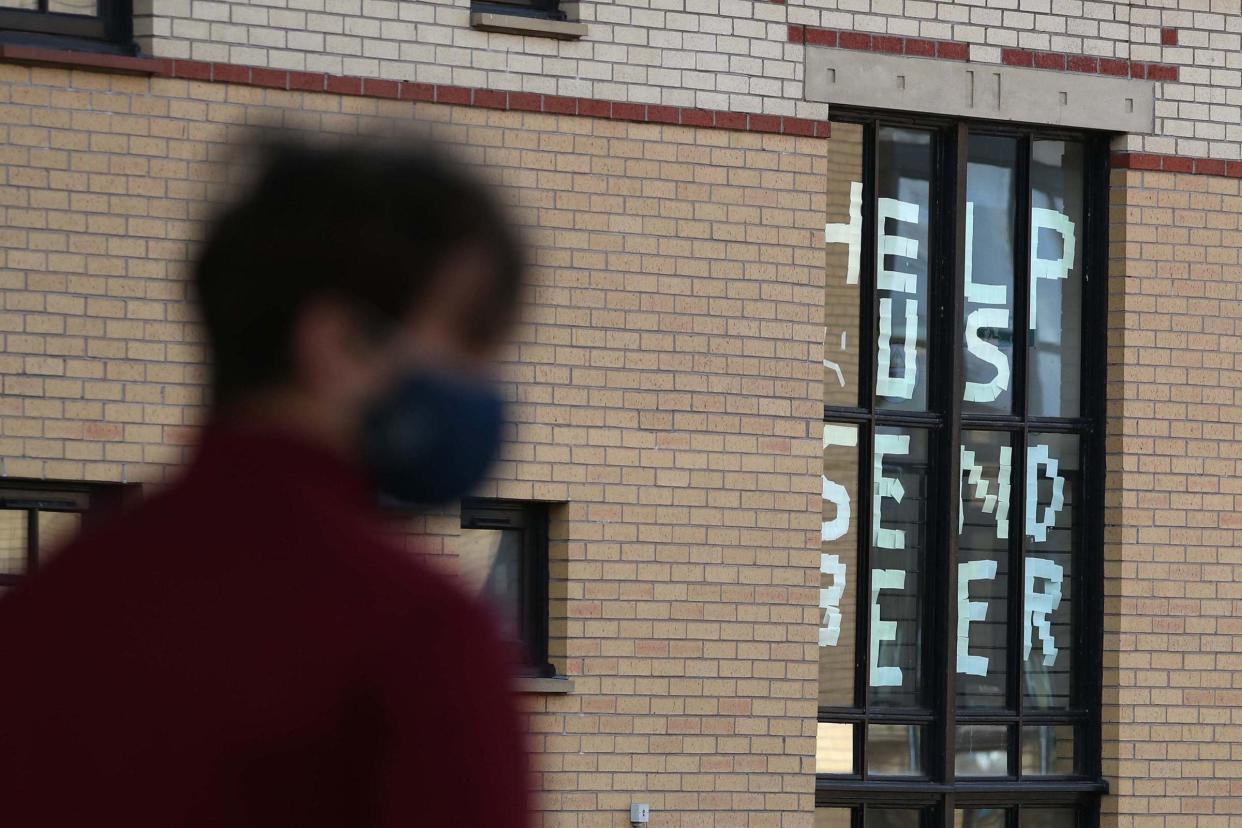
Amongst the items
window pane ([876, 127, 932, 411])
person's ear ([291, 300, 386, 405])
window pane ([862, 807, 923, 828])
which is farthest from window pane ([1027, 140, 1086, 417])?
person's ear ([291, 300, 386, 405])

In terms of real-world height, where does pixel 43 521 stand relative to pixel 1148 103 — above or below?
below

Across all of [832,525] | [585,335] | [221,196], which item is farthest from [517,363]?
[221,196]

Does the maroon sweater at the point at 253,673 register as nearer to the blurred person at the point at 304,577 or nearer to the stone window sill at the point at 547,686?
the blurred person at the point at 304,577

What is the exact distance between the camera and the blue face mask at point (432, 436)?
71.2 inches

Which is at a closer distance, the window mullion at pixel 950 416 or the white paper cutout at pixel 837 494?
the white paper cutout at pixel 837 494

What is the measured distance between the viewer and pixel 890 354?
1041 cm

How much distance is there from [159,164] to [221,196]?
23.4 ft

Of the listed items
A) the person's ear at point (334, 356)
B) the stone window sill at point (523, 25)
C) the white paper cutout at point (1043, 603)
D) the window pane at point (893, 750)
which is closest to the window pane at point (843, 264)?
the white paper cutout at point (1043, 603)

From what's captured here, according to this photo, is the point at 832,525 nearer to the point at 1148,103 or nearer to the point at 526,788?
the point at 1148,103

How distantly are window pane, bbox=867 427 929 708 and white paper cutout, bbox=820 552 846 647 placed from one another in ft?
0.70

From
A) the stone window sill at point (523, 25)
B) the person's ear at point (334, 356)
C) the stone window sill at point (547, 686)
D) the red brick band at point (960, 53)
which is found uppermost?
the red brick band at point (960, 53)

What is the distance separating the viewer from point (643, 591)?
31.3ft

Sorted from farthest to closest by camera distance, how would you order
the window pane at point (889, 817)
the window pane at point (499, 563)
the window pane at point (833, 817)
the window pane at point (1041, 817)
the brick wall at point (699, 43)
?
the window pane at point (1041, 817), the window pane at point (889, 817), the window pane at point (833, 817), the window pane at point (499, 563), the brick wall at point (699, 43)

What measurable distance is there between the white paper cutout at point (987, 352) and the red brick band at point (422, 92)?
4.53ft
